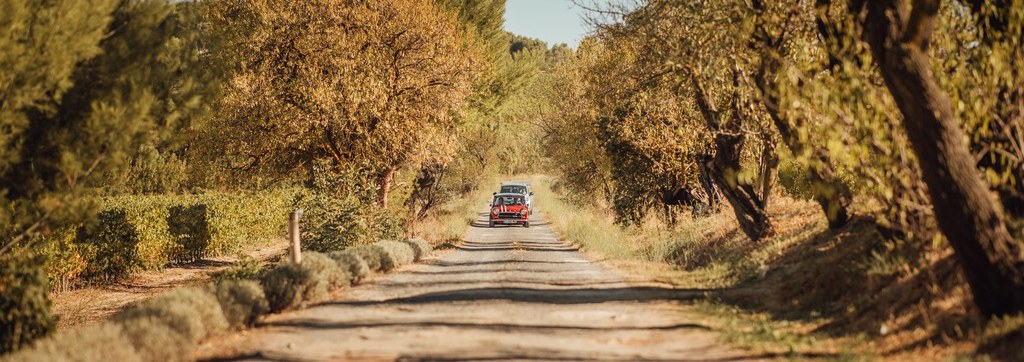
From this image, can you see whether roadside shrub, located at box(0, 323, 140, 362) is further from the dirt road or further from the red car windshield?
the red car windshield

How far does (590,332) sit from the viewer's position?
9062mm

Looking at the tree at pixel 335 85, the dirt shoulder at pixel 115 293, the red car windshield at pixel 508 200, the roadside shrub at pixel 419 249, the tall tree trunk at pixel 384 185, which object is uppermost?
the tree at pixel 335 85

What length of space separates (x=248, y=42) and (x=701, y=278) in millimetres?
16626

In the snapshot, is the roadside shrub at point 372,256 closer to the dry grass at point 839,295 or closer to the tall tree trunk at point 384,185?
the dry grass at point 839,295

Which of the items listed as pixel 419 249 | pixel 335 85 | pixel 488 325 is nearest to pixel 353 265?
pixel 488 325

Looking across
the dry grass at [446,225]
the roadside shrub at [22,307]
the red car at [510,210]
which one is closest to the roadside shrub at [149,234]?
the dry grass at [446,225]

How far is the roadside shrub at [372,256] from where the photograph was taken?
16.5 metres

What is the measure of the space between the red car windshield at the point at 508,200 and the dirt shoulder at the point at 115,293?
14.7 meters

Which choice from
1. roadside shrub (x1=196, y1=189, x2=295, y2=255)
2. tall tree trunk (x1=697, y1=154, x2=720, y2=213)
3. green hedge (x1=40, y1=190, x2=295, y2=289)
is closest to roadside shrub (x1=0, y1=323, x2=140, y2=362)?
green hedge (x1=40, y1=190, x2=295, y2=289)

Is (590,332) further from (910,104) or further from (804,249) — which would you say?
(804,249)

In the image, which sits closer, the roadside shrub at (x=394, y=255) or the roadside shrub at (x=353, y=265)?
the roadside shrub at (x=353, y=265)

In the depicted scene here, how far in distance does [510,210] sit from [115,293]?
2074 centimetres

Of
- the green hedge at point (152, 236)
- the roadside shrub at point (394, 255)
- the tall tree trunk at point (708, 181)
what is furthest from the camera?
the tall tree trunk at point (708, 181)

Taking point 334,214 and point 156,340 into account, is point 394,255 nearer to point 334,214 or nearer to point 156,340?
point 334,214
